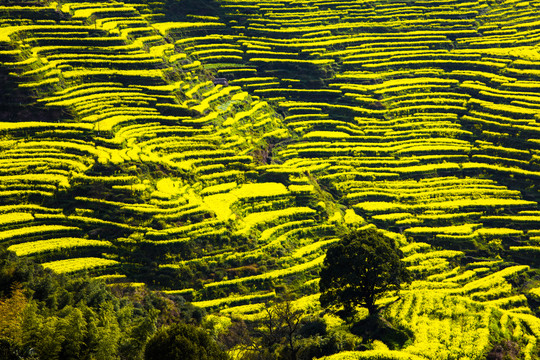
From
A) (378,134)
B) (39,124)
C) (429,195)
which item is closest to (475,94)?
(378,134)

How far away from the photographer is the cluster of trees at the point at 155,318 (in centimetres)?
2942

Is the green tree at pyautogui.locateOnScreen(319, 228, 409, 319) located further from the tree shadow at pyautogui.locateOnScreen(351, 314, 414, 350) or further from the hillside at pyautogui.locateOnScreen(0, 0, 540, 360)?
the hillside at pyautogui.locateOnScreen(0, 0, 540, 360)

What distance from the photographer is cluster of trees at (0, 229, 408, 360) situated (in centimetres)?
2942

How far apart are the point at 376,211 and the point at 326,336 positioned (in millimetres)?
23996

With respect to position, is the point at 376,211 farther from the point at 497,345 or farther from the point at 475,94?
the point at 475,94

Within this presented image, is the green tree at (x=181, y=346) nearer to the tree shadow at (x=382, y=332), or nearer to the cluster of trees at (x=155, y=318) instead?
the cluster of trees at (x=155, y=318)

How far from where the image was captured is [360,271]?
41.0m

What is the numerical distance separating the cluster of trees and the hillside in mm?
2177

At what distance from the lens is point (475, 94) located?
75.5 m

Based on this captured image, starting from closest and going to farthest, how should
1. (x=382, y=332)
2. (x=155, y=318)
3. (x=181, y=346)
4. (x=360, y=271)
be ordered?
1. (x=181, y=346)
2. (x=155, y=318)
3. (x=382, y=332)
4. (x=360, y=271)

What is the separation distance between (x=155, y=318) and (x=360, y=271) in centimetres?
1549

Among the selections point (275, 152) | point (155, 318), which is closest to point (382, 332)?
point (155, 318)

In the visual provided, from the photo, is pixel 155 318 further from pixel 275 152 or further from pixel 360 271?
pixel 275 152

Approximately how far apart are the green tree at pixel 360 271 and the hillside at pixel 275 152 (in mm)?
2245
